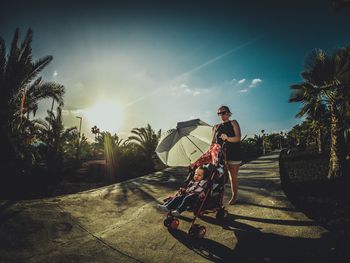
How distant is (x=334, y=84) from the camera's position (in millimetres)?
6703

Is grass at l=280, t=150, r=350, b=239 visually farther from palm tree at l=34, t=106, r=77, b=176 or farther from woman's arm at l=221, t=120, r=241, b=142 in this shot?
palm tree at l=34, t=106, r=77, b=176

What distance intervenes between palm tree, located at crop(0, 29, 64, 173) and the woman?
7818mm

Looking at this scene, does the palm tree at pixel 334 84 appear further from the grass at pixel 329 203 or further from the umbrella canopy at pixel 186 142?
the umbrella canopy at pixel 186 142

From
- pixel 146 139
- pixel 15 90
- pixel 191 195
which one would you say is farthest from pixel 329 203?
pixel 146 139

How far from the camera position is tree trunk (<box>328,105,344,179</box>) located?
21.4ft

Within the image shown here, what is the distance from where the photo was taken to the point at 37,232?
304 centimetres

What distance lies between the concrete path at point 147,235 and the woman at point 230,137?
2.98 feet

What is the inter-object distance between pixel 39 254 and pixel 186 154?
8.52 ft

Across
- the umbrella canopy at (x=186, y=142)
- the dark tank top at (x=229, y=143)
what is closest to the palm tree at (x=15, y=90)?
the umbrella canopy at (x=186, y=142)

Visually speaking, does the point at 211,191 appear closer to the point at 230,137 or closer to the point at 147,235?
→ the point at 230,137

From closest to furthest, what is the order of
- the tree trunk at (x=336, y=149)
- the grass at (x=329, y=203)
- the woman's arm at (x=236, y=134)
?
1. the grass at (x=329, y=203)
2. the woman's arm at (x=236, y=134)
3. the tree trunk at (x=336, y=149)

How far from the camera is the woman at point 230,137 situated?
378cm

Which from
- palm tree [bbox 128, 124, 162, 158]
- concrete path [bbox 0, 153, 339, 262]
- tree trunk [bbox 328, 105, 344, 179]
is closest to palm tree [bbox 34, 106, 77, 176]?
palm tree [bbox 128, 124, 162, 158]

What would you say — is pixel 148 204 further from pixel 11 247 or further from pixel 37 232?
pixel 11 247
